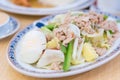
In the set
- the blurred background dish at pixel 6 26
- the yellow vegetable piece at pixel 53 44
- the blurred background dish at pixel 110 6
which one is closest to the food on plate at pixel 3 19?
the blurred background dish at pixel 6 26

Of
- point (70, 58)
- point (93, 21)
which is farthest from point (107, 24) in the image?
point (70, 58)

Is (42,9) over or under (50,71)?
over

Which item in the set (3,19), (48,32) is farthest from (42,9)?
(48,32)

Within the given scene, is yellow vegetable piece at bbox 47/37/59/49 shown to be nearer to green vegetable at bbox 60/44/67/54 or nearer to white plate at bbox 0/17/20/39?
green vegetable at bbox 60/44/67/54

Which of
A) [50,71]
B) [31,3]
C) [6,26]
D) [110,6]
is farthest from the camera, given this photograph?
[31,3]

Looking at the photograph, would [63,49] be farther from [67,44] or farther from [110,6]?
[110,6]

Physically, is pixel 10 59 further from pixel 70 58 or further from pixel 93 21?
pixel 93 21
